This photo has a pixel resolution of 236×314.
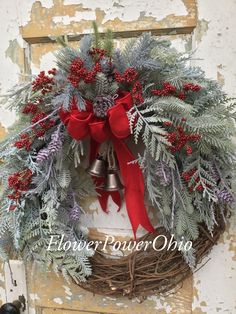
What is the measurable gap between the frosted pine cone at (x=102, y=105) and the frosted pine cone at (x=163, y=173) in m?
0.15

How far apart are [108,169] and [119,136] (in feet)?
0.43

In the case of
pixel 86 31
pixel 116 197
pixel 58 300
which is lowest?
pixel 58 300

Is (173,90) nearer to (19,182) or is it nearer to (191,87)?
(191,87)

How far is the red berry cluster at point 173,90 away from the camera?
2.24ft

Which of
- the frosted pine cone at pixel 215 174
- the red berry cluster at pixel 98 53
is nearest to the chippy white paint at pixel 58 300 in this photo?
the frosted pine cone at pixel 215 174

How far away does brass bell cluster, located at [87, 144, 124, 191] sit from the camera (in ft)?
2.65

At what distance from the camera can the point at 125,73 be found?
0.68 metres

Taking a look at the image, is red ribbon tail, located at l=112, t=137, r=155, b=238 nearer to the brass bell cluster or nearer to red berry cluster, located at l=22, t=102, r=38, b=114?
the brass bell cluster

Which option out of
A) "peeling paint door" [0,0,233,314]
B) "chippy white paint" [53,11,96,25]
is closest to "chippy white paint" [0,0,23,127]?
"peeling paint door" [0,0,233,314]

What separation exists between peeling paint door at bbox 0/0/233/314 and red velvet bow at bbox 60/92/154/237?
0.10m

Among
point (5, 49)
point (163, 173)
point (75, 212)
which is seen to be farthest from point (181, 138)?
point (5, 49)

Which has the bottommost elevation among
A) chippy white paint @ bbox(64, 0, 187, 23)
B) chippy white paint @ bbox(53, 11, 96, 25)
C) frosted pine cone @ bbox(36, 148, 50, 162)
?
frosted pine cone @ bbox(36, 148, 50, 162)

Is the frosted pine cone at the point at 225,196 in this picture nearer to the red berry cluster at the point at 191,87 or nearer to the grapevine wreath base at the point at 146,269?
the grapevine wreath base at the point at 146,269

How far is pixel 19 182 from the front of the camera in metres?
0.77
